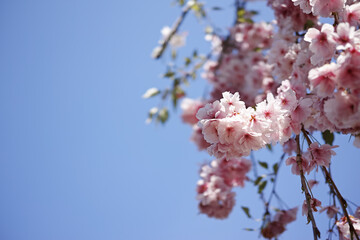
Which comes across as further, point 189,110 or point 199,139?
point 189,110

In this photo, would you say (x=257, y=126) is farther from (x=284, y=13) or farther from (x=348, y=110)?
(x=284, y=13)

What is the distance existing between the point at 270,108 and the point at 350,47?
11.8 inches

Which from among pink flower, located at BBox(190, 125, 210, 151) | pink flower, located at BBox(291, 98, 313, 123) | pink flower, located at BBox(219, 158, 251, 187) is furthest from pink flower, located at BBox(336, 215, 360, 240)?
pink flower, located at BBox(190, 125, 210, 151)

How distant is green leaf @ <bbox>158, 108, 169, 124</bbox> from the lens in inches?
106

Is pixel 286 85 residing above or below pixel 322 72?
above

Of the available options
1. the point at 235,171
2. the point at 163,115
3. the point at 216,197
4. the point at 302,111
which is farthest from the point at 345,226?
the point at 163,115

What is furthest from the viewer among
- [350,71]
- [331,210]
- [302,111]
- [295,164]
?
[331,210]

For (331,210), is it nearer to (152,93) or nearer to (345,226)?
(345,226)

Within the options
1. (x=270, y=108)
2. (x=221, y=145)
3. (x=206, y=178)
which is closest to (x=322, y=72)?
(x=270, y=108)

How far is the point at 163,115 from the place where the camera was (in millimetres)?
2699

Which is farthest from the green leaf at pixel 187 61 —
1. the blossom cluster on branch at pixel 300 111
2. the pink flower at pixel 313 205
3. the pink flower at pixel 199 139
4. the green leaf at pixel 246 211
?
the pink flower at pixel 313 205

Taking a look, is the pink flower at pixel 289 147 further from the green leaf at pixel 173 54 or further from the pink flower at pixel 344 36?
the green leaf at pixel 173 54

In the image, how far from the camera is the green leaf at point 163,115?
269 cm

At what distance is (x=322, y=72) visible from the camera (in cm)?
79
